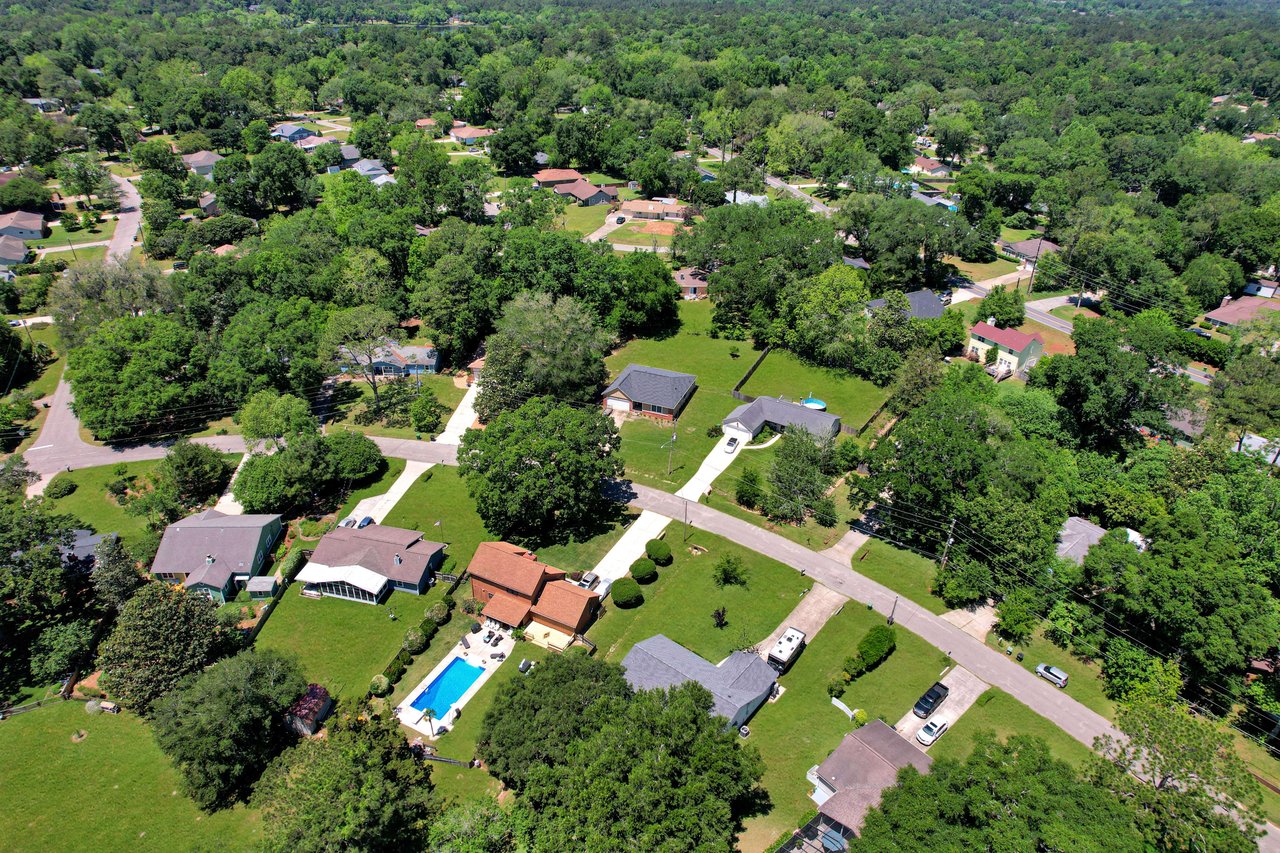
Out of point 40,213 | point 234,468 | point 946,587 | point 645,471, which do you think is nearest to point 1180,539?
point 946,587

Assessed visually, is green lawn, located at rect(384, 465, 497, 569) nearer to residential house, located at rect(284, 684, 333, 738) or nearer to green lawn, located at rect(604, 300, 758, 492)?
residential house, located at rect(284, 684, 333, 738)

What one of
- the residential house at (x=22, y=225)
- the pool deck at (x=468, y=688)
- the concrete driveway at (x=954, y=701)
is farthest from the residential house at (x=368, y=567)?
the residential house at (x=22, y=225)

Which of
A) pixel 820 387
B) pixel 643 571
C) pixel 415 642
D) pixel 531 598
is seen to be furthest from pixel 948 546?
pixel 415 642

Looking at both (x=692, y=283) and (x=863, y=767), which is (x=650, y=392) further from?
(x=863, y=767)

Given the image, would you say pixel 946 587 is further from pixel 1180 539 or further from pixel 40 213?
pixel 40 213

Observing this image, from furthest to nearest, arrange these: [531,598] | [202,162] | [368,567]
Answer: [202,162] < [368,567] < [531,598]

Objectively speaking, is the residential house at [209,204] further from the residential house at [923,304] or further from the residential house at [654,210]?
the residential house at [923,304]
